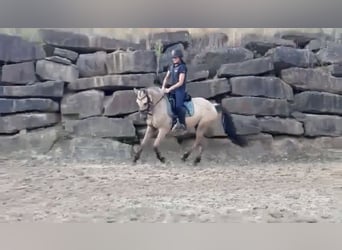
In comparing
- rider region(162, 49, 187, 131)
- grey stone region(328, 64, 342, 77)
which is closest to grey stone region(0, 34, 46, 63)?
rider region(162, 49, 187, 131)

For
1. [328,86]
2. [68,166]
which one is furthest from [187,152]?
[328,86]

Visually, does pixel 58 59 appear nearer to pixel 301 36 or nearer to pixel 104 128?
pixel 104 128

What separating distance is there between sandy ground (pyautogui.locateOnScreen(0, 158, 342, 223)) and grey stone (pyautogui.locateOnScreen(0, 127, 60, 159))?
49 millimetres

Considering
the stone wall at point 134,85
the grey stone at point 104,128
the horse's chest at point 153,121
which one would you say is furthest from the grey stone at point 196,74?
the grey stone at point 104,128

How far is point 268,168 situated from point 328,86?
45cm

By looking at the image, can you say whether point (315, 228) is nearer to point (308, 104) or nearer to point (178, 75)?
point (308, 104)

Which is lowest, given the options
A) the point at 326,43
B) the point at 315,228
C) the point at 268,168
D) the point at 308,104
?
the point at 315,228

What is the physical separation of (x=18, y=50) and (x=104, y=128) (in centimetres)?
51

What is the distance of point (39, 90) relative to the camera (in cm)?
255

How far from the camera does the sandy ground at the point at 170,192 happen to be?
240 cm

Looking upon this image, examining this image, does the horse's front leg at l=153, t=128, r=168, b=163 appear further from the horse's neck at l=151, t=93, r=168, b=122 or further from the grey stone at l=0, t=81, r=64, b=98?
the grey stone at l=0, t=81, r=64, b=98

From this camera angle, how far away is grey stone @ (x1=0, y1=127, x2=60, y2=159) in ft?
8.29

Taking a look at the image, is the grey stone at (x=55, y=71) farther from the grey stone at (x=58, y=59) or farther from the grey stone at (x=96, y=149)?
the grey stone at (x=96, y=149)

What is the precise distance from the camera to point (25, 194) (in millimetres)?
2447
